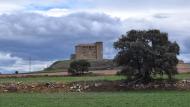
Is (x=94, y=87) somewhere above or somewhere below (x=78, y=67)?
below

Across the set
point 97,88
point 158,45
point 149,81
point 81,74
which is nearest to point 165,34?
point 158,45

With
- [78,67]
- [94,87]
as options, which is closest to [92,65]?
[78,67]

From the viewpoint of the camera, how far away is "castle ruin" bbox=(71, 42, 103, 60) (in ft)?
612

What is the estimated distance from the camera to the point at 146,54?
80.1 meters

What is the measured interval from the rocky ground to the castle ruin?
100916mm

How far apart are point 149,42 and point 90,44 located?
111m

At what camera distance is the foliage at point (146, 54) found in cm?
7975

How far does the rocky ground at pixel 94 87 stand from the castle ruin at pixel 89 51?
331ft

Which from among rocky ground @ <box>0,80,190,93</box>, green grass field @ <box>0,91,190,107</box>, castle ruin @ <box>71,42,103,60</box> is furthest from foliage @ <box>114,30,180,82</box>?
castle ruin @ <box>71,42,103,60</box>

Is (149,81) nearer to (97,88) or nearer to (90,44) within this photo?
(97,88)

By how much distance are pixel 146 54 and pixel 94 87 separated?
8.42 metres

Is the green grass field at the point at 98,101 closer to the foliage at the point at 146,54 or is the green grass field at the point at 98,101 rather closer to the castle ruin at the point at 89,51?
the foliage at the point at 146,54

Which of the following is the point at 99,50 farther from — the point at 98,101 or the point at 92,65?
the point at 98,101

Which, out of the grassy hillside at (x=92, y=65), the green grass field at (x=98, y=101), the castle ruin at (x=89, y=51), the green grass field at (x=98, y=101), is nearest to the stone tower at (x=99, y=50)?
the castle ruin at (x=89, y=51)
